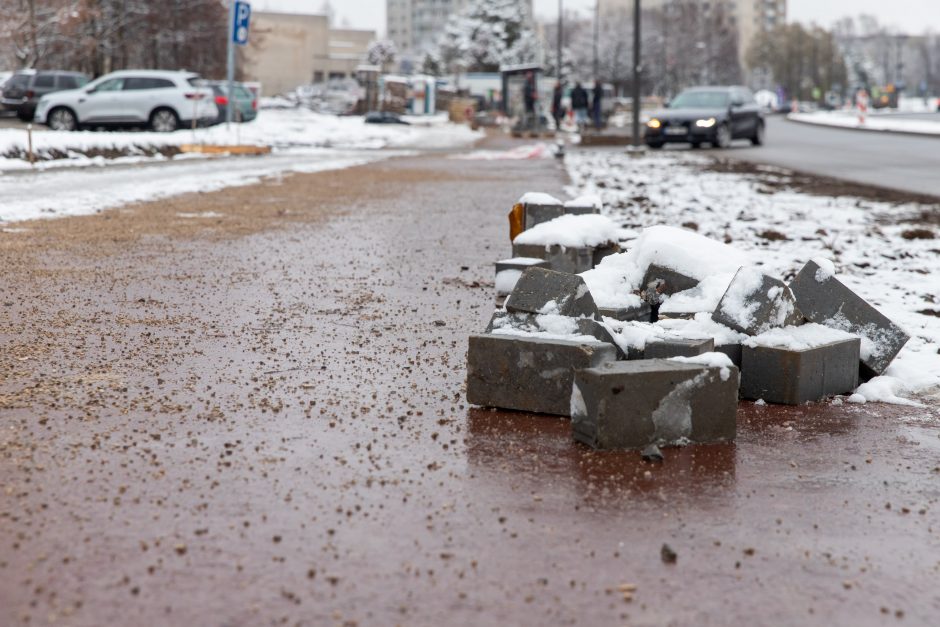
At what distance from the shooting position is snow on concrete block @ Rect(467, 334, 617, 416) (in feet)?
15.5

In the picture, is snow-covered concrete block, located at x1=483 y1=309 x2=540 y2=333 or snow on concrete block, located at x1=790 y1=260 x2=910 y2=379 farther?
snow on concrete block, located at x1=790 y1=260 x2=910 y2=379

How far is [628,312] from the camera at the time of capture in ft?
18.8

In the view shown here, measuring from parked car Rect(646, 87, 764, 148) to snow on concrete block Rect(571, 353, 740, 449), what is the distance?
2695cm

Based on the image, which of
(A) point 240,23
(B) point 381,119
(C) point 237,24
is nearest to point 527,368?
(C) point 237,24

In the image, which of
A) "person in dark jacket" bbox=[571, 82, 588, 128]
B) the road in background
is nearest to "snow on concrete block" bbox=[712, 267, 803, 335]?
the road in background

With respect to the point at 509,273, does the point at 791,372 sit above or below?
below

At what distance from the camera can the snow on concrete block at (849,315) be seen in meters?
5.50

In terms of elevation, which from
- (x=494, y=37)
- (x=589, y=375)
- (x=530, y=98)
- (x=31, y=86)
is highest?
(x=494, y=37)

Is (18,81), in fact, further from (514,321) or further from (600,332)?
(600,332)

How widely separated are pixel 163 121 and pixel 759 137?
1615 centimetres

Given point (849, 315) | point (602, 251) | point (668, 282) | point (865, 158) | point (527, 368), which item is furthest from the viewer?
point (865, 158)

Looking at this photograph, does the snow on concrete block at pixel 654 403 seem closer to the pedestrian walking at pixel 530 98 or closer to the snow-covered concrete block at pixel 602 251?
the snow-covered concrete block at pixel 602 251

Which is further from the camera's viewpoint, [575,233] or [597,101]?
[597,101]

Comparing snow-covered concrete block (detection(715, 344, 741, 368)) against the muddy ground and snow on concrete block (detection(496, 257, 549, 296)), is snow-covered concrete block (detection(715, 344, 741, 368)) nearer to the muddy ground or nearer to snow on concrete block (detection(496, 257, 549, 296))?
the muddy ground
